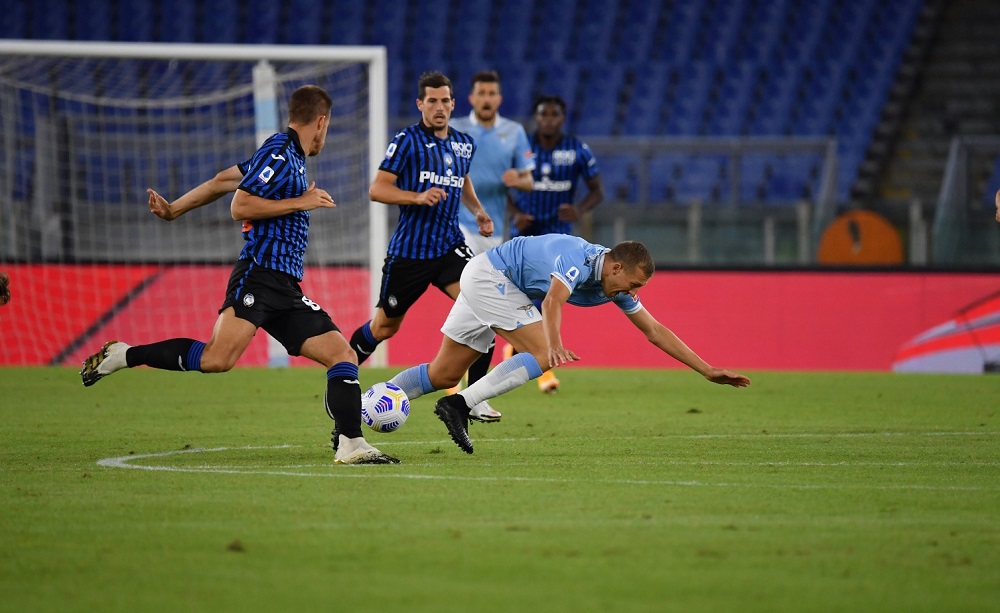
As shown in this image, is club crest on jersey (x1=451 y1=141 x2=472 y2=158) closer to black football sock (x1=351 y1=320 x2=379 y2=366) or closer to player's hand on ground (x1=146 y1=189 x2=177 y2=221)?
black football sock (x1=351 y1=320 x2=379 y2=366)

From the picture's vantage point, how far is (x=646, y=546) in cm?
477

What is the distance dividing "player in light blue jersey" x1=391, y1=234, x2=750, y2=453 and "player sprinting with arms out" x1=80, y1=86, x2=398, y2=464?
54cm

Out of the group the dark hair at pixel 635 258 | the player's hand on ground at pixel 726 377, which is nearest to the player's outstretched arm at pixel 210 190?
the dark hair at pixel 635 258

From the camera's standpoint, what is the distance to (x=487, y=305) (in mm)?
7680

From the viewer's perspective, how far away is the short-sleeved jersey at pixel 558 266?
7.20m

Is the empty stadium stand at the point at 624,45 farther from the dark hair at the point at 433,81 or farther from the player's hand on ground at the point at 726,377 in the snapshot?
the player's hand on ground at the point at 726,377

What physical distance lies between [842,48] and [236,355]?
684 inches

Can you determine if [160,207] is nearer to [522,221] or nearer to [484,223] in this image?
[484,223]

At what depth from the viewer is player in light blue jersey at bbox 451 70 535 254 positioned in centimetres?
1057

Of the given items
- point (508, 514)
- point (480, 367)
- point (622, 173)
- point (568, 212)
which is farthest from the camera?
point (622, 173)

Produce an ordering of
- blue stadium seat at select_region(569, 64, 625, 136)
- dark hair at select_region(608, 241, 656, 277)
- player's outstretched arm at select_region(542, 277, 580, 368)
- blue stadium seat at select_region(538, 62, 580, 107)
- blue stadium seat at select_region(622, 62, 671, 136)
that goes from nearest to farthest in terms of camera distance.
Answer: player's outstretched arm at select_region(542, 277, 580, 368) → dark hair at select_region(608, 241, 656, 277) → blue stadium seat at select_region(569, 64, 625, 136) → blue stadium seat at select_region(622, 62, 671, 136) → blue stadium seat at select_region(538, 62, 580, 107)

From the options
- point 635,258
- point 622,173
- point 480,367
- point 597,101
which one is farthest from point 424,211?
point 597,101

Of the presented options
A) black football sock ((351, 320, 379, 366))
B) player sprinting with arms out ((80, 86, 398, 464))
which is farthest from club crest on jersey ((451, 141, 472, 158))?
player sprinting with arms out ((80, 86, 398, 464))

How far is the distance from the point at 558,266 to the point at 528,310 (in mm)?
540
